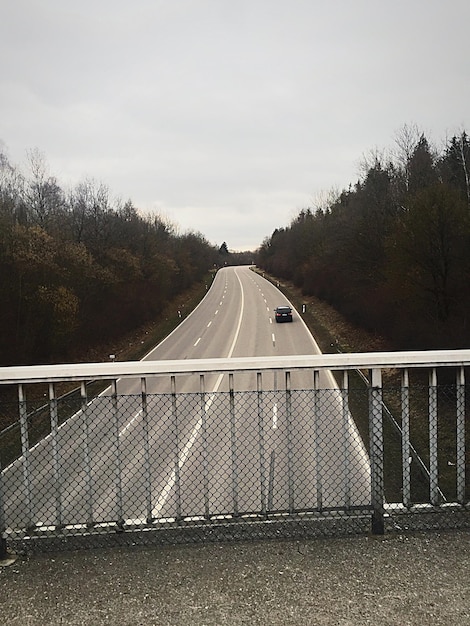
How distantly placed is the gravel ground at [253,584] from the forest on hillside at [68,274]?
16626 mm

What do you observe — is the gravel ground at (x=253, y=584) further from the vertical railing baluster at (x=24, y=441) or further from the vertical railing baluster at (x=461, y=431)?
the vertical railing baluster at (x=24, y=441)

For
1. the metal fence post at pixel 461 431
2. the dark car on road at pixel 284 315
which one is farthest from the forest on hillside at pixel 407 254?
the metal fence post at pixel 461 431

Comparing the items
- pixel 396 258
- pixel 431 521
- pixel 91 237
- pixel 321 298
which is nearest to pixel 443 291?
pixel 396 258

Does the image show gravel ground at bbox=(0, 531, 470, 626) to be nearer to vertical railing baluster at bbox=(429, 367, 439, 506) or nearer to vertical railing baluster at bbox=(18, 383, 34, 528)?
vertical railing baluster at bbox=(429, 367, 439, 506)

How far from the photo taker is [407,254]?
20.3 m

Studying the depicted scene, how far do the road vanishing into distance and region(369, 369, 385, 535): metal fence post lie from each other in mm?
184

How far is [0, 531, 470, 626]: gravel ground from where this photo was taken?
2.73m

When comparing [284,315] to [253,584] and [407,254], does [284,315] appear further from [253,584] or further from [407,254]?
[253,584]

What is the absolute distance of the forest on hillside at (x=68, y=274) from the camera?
61.9 ft

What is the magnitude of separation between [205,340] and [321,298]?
17.7 m

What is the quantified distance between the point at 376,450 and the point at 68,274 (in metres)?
22.0

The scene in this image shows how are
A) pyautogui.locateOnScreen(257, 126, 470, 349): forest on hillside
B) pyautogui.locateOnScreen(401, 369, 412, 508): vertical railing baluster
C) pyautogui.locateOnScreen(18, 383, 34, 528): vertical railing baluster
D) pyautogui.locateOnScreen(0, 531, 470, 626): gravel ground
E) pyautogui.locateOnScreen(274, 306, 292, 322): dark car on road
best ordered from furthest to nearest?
pyautogui.locateOnScreen(274, 306, 292, 322): dark car on road
pyautogui.locateOnScreen(257, 126, 470, 349): forest on hillside
pyautogui.locateOnScreen(401, 369, 412, 508): vertical railing baluster
pyautogui.locateOnScreen(18, 383, 34, 528): vertical railing baluster
pyautogui.locateOnScreen(0, 531, 470, 626): gravel ground

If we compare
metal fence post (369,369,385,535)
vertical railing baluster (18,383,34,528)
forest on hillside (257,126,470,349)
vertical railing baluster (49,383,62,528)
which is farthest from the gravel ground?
forest on hillside (257,126,470,349)

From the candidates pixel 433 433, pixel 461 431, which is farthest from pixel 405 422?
pixel 461 431
